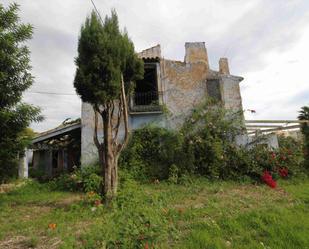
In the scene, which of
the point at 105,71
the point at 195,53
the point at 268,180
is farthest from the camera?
the point at 195,53

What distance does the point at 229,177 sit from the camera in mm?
9844

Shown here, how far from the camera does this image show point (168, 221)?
492 centimetres

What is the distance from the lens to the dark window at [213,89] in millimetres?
12000

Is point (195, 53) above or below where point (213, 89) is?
above

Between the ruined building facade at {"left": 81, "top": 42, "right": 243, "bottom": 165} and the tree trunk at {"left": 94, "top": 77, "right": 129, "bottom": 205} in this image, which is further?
the ruined building facade at {"left": 81, "top": 42, "right": 243, "bottom": 165}

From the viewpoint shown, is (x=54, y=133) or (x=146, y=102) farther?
(x=146, y=102)

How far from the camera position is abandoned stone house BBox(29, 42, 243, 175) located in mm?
11391

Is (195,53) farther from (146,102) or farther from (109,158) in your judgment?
(109,158)

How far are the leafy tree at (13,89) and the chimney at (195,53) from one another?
7.62 m

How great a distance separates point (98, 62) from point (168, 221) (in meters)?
4.06

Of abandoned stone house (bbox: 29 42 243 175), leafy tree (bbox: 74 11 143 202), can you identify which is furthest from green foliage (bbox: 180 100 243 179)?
leafy tree (bbox: 74 11 143 202)

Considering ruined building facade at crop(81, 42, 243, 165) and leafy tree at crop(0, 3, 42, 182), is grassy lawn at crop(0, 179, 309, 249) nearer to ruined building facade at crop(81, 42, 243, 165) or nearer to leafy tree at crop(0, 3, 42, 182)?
leafy tree at crop(0, 3, 42, 182)

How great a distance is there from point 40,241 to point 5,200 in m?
4.46

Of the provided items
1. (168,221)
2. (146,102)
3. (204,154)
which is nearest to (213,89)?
(146,102)
